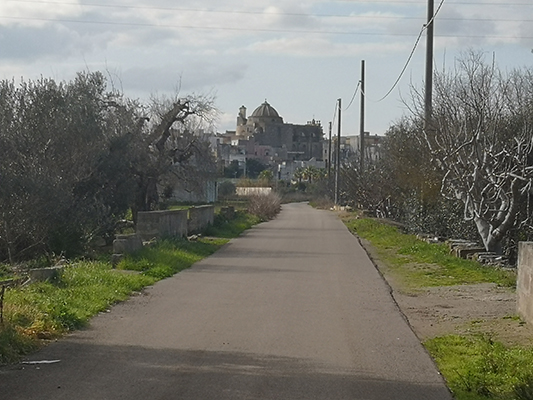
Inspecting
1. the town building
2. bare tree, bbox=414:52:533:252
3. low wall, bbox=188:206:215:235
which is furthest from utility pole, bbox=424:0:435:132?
the town building

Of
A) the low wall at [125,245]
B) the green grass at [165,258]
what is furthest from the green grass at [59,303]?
Answer: the low wall at [125,245]

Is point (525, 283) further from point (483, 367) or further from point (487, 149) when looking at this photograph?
point (487, 149)

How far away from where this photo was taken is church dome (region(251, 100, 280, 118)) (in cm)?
15762

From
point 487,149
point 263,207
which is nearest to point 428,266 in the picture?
point 487,149

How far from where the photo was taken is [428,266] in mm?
22062

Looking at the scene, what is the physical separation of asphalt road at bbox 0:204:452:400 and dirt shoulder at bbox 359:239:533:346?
1.23 ft

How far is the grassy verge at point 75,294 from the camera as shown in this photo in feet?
32.6

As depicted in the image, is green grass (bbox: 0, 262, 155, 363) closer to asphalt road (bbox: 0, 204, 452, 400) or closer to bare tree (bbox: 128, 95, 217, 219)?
asphalt road (bbox: 0, 204, 452, 400)

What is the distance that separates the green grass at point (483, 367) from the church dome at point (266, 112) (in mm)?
147635

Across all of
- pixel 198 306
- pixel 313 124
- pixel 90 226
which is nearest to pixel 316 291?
pixel 198 306

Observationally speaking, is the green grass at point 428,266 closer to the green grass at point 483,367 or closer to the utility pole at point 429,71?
the utility pole at point 429,71

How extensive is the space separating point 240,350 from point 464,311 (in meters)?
5.38

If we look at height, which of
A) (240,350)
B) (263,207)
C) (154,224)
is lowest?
(263,207)

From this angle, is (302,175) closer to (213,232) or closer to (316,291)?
(213,232)
